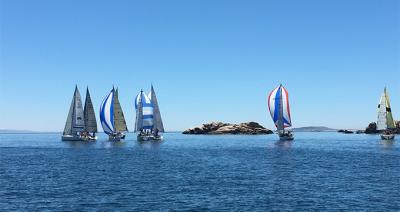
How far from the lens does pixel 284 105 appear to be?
120 meters

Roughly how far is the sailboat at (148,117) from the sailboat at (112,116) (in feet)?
14.4

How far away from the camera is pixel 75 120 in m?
113

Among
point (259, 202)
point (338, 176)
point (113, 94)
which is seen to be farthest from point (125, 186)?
point (113, 94)

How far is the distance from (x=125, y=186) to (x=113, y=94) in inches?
3016

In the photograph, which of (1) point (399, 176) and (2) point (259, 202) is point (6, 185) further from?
(1) point (399, 176)

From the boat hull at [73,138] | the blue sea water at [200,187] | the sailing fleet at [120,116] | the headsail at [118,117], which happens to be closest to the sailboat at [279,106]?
the sailing fleet at [120,116]

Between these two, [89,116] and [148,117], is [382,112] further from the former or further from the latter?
[89,116]

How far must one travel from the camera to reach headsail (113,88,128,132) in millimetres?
115250

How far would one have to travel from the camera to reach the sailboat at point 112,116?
372 ft

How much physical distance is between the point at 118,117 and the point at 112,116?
185cm

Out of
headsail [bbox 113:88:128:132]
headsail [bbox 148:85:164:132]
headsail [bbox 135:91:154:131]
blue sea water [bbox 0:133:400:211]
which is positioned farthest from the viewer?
headsail [bbox 148:85:164:132]

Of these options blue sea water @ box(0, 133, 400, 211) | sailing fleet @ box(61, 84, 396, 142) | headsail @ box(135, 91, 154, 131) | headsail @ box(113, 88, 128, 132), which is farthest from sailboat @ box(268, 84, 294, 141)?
blue sea water @ box(0, 133, 400, 211)

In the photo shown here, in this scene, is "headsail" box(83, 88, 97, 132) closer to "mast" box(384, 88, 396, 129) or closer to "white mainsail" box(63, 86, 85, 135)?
"white mainsail" box(63, 86, 85, 135)

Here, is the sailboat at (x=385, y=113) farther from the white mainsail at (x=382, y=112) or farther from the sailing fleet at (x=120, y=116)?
the sailing fleet at (x=120, y=116)
